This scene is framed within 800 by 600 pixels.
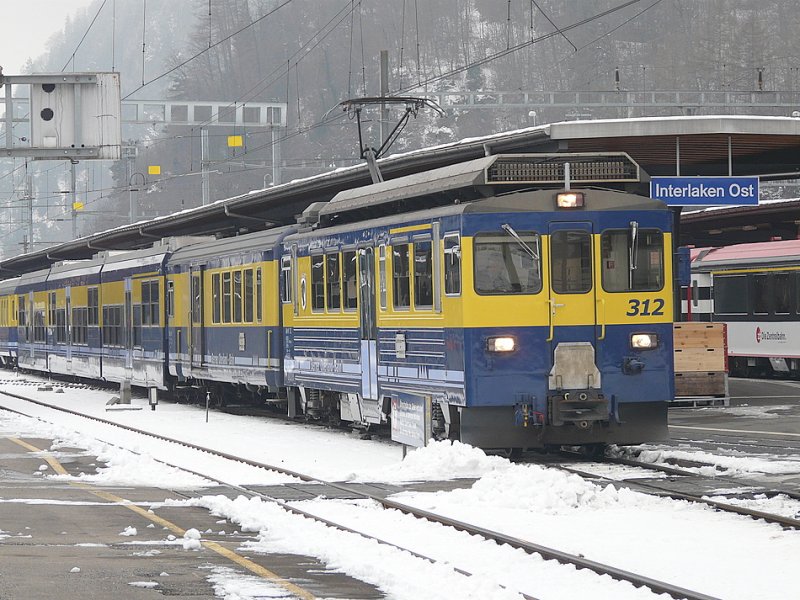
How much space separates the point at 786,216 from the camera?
35969mm

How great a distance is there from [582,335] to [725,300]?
21.4m

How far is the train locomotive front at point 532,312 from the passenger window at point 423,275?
0.02 metres

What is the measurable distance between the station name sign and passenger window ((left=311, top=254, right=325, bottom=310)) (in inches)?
208

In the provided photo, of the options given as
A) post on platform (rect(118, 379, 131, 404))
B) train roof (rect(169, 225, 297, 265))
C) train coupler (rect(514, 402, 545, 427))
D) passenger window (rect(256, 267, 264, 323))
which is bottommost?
post on platform (rect(118, 379, 131, 404))

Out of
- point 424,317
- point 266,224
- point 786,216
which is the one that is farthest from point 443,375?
point 266,224

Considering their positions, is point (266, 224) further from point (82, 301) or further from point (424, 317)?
point (424, 317)

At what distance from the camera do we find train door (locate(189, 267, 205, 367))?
28.5 metres

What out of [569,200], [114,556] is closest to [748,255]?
[569,200]

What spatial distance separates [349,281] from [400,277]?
192 cm

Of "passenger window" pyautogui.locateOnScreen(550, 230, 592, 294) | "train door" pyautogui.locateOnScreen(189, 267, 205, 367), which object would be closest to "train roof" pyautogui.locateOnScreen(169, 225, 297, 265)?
"train door" pyautogui.locateOnScreen(189, 267, 205, 367)

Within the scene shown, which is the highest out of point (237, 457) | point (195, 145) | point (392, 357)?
point (195, 145)

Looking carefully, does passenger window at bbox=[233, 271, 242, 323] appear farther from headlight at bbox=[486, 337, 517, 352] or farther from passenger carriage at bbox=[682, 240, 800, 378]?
passenger carriage at bbox=[682, 240, 800, 378]

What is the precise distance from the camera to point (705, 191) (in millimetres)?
22719

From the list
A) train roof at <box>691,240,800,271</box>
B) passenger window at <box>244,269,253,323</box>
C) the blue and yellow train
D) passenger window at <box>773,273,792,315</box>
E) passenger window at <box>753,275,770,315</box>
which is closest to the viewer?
the blue and yellow train
